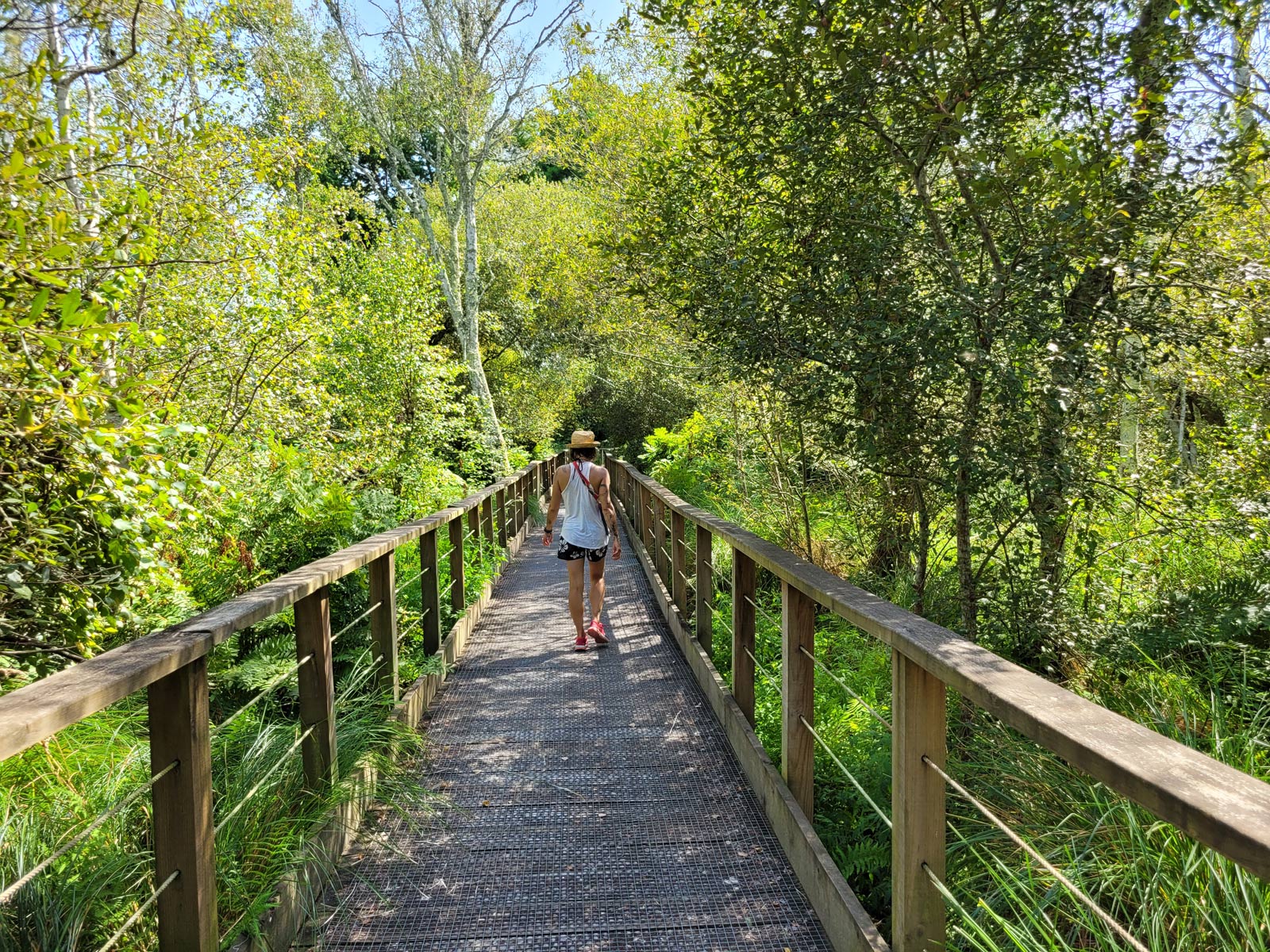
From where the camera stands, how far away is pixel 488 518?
34.5 ft

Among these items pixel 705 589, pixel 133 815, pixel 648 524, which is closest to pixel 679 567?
pixel 705 589

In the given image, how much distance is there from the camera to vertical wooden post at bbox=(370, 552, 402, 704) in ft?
14.4

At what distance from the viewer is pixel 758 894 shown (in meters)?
3.03

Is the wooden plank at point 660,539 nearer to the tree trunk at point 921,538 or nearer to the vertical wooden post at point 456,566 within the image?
the vertical wooden post at point 456,566

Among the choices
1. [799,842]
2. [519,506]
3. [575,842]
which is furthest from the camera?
[519,506]

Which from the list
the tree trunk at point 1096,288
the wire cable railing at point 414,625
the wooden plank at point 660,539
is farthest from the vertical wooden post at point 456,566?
the tree trunk at point 1096,288

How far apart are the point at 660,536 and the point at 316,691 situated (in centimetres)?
555

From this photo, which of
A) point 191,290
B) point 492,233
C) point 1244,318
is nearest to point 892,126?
point 1244,318

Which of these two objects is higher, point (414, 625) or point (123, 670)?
point (123, 670)

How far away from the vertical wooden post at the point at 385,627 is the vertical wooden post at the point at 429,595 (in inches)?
43.8

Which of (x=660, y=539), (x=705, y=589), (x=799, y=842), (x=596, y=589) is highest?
(x=705, y=589)

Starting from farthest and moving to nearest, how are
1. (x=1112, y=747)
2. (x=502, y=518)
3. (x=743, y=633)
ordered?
(x=502, y=518) < (x=743, y=633) < (x=1112, y=747)

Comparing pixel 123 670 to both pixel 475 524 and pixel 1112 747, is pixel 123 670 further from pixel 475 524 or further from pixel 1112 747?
pixel 475 524

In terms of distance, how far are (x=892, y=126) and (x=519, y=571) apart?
321 inches
